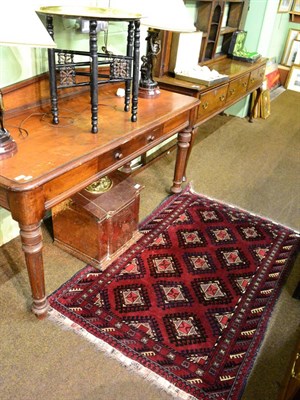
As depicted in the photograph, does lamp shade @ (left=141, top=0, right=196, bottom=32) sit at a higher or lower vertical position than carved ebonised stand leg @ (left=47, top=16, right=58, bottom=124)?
higher

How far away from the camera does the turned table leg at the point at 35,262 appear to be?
1.52 meters

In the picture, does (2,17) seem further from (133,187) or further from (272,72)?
(272,72)

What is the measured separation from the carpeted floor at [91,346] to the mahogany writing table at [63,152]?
0.17m

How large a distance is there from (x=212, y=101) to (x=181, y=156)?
2.15ft

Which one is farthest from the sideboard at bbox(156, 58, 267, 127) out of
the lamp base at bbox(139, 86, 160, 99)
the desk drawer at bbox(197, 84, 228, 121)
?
the lamp base at bbox(139, 86, 160, 99)

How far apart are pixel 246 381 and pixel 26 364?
101 cm

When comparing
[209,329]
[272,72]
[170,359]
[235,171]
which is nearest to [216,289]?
[209,329]

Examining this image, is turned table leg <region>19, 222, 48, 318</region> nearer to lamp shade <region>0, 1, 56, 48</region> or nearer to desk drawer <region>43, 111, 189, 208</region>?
desk drawer <region>43, 111, 189, 208</region>

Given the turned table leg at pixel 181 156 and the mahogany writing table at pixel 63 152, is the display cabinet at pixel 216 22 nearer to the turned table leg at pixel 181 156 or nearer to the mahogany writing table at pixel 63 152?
the turned table leg at pixel 181 156

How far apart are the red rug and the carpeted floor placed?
63 mm

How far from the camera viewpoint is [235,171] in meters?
3.46

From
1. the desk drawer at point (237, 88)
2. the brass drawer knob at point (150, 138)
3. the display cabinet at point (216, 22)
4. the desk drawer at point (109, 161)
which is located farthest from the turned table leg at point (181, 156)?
the display cabinet at point (216, 22)

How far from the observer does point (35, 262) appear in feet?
5.37

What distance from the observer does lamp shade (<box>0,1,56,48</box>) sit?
1220 millimetres
